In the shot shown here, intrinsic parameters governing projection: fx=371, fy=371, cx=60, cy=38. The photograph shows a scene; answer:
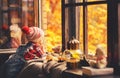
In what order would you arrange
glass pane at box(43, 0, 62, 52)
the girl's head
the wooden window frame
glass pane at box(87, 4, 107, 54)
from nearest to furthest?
the wooden window frame, glass pane at box(87, 4, 107, 54), the girl's head, glass pane at box(43, 0, 62, 52)

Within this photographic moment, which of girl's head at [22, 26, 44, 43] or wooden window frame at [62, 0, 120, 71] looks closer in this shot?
wooden window frame at [62, 0, 120, 71]

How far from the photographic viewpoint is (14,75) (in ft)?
16.4

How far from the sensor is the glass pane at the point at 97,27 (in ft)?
13.2

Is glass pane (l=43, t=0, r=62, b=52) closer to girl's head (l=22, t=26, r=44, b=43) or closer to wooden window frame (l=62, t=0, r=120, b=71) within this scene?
girl's head (l=22, t=26, r=44, b=43)

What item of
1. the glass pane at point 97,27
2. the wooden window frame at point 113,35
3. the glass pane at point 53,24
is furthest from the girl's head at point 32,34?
the wooden window frame at point 113,35

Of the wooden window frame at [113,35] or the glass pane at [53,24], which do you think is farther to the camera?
the glass pane at [53,24]

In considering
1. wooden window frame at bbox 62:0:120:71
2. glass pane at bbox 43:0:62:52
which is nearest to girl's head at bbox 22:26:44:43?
glass pane at bbox 43:0:62:52

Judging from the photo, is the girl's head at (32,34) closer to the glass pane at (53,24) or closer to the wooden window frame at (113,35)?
the glass pane at (53,24)

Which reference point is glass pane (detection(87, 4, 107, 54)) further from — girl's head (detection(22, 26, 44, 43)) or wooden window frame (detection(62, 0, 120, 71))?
girl's head (detection(22, 26, 44, 43))

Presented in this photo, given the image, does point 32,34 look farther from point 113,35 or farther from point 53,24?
point 113,35

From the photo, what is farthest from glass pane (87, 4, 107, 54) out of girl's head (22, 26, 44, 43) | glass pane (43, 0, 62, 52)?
glass pane (43, 0, 62, 52)

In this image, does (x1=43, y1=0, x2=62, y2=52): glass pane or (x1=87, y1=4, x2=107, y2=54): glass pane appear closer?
(x1=87, y1=4, x2=107, y2=54): glass pane

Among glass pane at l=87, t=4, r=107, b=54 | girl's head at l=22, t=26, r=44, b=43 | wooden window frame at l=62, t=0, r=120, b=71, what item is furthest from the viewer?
girl's head at l=22, t=26, r=44, b=43

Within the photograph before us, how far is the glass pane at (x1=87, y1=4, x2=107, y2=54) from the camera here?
4027mm
